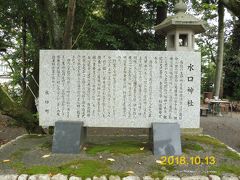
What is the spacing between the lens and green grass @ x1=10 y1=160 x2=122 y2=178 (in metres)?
4.47

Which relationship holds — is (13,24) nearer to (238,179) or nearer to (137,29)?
(137,29)

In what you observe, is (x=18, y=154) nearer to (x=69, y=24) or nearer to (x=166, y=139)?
(x=166, y=139)

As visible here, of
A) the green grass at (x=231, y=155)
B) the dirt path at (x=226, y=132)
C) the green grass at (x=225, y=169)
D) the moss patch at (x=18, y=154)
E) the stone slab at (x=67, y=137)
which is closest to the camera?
the green grass at (x=225, y=169)

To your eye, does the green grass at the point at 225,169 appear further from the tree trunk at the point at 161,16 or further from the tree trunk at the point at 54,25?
the tree trunk at the point at 161,16

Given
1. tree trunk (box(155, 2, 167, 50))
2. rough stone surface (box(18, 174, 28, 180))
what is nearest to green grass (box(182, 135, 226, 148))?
rough stone surface (box(18, 174, 28, 180))

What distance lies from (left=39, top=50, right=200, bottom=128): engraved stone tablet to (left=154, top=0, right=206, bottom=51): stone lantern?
2.08 meters

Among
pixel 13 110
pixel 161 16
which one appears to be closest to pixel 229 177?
pixel 13 110

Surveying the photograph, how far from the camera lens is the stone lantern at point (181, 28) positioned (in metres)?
7.48

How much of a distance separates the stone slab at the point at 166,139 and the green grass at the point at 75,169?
1.08m

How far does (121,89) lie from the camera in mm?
5668

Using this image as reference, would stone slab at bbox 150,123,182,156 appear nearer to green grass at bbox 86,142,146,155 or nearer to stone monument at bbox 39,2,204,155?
stone monument at bbox 39,2,204,155

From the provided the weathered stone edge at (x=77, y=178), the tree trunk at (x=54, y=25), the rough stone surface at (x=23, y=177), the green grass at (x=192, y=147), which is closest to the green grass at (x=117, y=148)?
the green grass at (x=192, y=147)

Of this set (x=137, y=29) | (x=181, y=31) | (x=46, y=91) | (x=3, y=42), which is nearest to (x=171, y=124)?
(x=46, y=91)

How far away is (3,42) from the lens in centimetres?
1454
